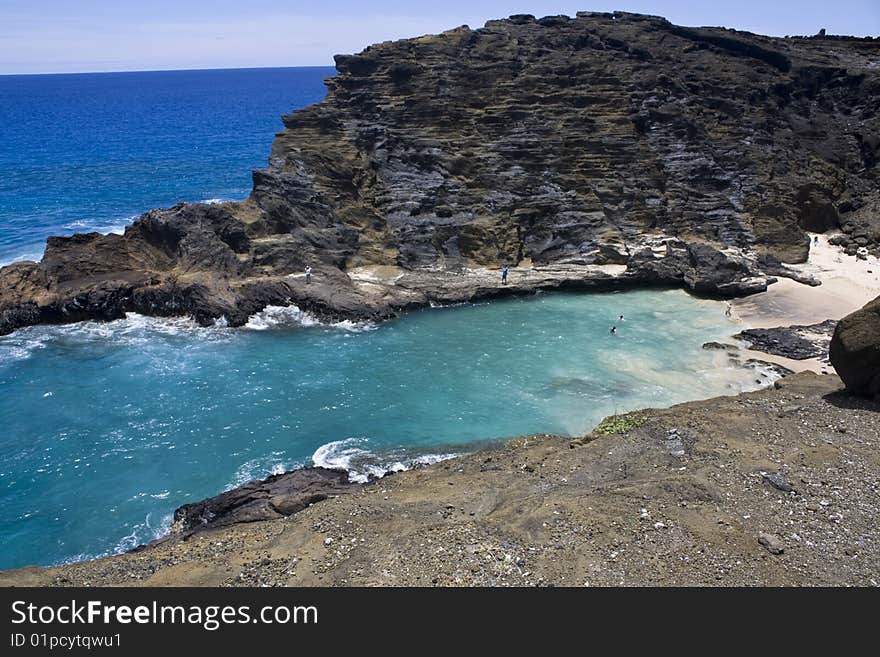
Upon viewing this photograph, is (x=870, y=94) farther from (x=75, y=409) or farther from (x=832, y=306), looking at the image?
(x=75, y=409)

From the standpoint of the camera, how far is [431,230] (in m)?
44.9

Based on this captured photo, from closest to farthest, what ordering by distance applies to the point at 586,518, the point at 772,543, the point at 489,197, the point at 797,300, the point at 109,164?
the point at 772,543 < the point at 586,518 < the point at 797,300 < the point at 489,197 < the point at 109,164

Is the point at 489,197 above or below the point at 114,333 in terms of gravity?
above

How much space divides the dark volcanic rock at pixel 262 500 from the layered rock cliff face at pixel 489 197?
1740 centimetres

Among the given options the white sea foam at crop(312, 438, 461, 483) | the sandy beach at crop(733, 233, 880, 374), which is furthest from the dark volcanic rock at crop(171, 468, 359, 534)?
the sandy beach at crop(733, 233, 880, 374)

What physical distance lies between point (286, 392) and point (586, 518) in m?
17.8

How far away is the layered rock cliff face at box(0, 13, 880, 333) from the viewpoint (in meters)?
40.4

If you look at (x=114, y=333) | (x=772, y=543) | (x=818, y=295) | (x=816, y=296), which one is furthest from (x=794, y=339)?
(x=114, y=333)

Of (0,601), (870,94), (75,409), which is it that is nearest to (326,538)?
(0,601)

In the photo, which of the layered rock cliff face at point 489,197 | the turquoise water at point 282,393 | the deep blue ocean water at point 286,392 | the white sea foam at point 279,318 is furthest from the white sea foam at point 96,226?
the white sea foam at point 279,318

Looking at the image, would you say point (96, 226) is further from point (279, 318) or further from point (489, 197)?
point (489, 197)

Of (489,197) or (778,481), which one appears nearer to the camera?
(778,481)

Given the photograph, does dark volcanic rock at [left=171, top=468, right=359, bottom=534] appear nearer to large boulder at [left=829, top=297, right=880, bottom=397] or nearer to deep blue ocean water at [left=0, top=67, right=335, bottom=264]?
large boulder at [left=829, top=297, right=880, bottom=397]

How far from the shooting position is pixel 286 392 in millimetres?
30375
